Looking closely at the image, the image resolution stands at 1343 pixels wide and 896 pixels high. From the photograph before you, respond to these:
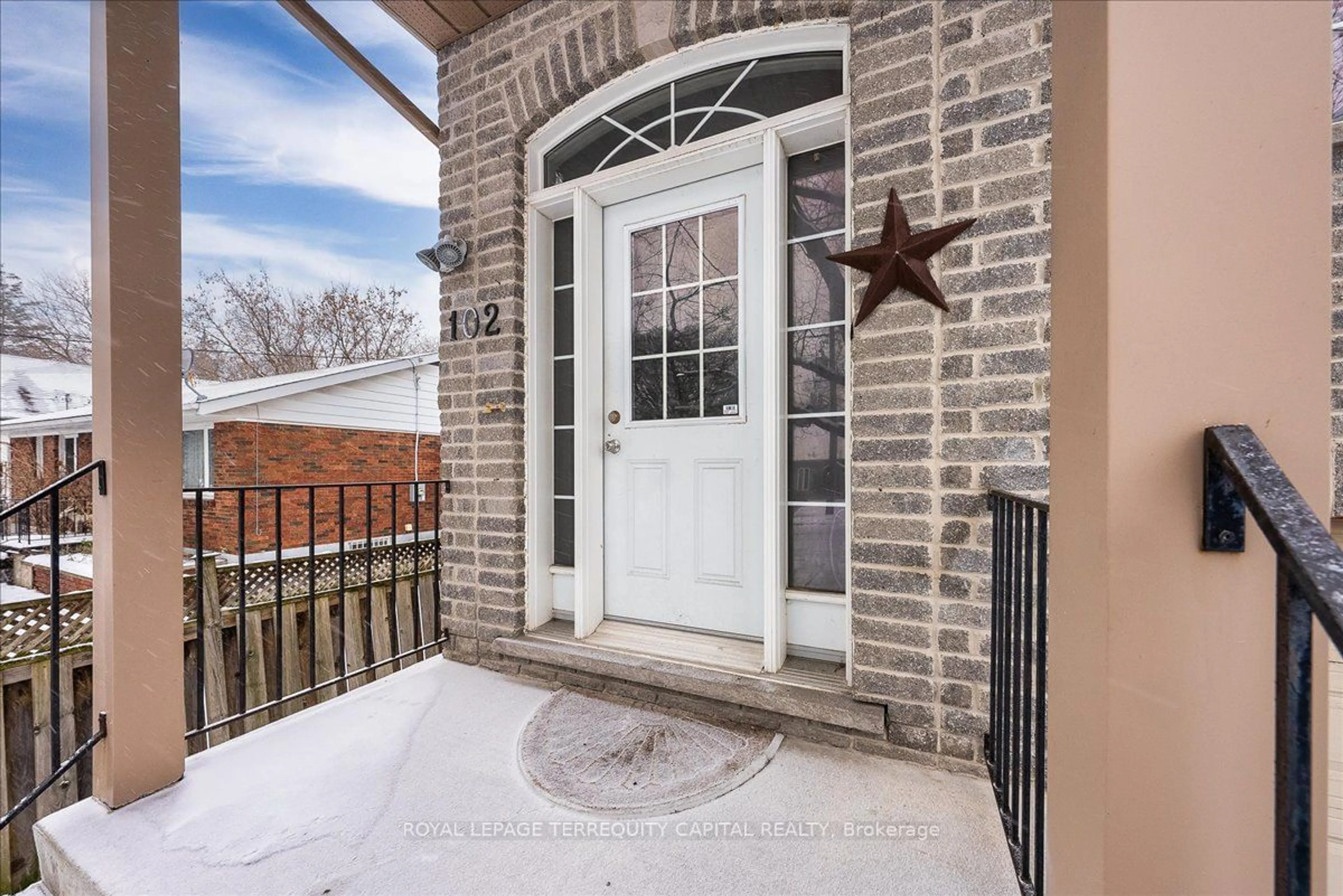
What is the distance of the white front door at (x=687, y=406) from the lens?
2260 mm

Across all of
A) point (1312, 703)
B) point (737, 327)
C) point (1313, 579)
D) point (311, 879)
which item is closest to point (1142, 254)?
point (1313, 579)

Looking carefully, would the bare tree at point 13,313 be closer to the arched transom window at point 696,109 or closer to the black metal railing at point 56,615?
the black metal railing at point 56,615

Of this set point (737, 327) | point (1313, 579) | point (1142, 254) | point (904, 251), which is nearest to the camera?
point (1313, 579)

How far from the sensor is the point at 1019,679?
131cm

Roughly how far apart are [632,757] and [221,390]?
825cm

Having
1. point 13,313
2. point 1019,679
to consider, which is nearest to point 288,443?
point 13,313

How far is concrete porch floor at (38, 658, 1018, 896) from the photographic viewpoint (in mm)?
1315

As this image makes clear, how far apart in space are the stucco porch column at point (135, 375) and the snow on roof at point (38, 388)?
959 cm

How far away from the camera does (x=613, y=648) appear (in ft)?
7.68

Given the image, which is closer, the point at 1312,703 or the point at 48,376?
the point at 1312,703

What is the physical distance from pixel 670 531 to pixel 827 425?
0.83 metres

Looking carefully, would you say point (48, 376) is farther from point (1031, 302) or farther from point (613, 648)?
point (1031, 302)

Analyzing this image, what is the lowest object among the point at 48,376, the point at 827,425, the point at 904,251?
the point at 827,425

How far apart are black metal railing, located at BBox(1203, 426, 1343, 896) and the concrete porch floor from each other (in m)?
0.91
